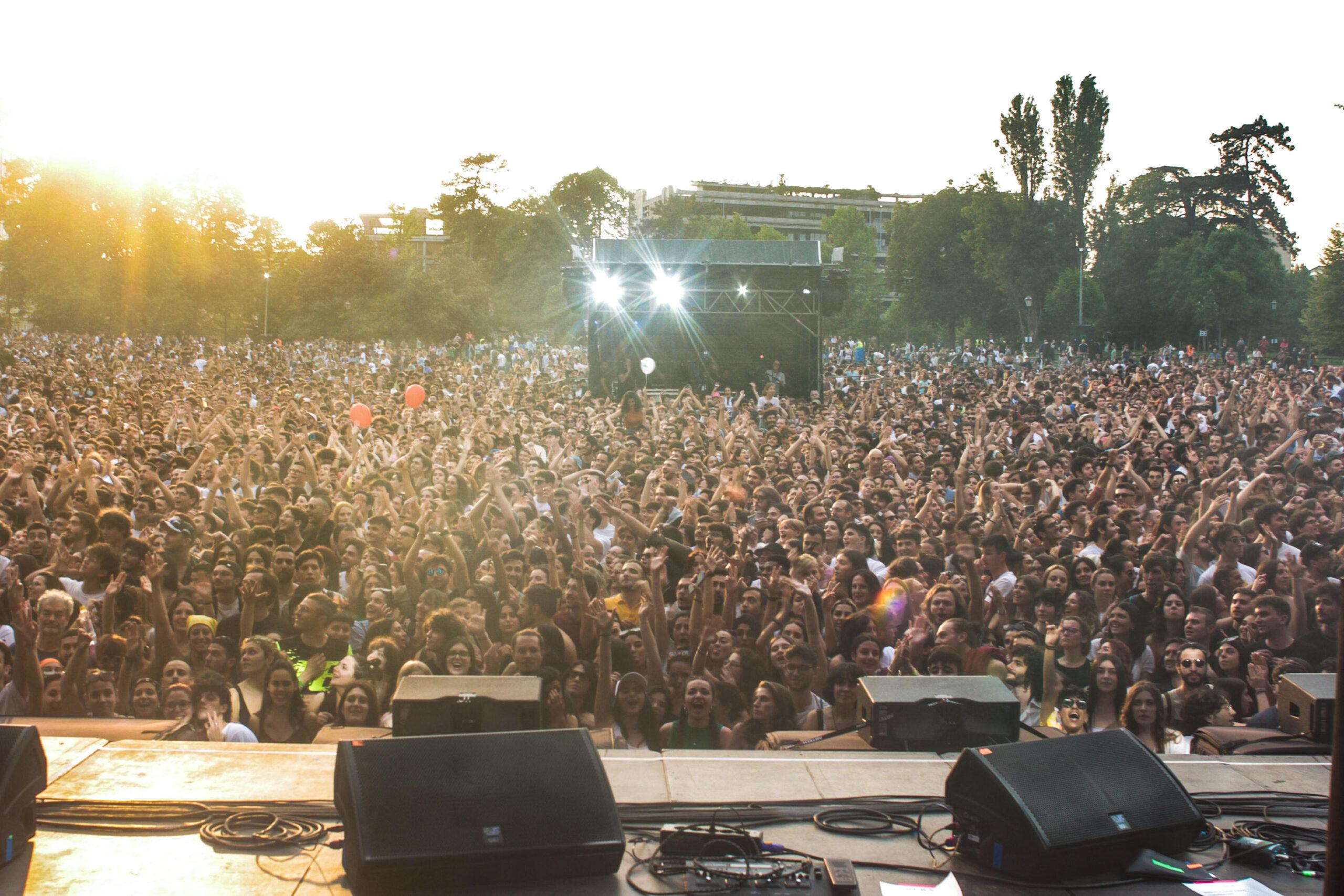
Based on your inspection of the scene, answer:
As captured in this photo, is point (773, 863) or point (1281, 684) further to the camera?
point (1281, 684)

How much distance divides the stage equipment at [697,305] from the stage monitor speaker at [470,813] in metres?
16.3

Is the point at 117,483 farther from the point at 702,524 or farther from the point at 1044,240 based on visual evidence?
the point at 1044,240

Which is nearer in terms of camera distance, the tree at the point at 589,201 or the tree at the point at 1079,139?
the tree at the point at 1079,139

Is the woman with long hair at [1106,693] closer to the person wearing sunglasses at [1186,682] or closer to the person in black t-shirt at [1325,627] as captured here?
the person wearing sunglasses at [1186,682]

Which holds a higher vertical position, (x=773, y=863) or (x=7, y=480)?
(x=7, y=480)

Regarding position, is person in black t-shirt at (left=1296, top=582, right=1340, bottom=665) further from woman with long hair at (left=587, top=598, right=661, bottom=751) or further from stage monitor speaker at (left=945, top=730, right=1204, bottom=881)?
woman with long hair at (left=587, top=598, right=661, bottom=751)

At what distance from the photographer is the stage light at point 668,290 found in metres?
19.8

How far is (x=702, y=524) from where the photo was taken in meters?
7.91

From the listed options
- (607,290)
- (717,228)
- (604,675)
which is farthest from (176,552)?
(717,228)

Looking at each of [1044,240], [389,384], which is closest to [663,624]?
[389,384]

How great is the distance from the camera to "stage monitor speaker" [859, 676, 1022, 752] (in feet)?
14.0

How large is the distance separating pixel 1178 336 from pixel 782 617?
4821 cm

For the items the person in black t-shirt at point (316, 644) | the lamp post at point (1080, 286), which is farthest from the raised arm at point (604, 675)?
the lamp post at point (1080, 286)

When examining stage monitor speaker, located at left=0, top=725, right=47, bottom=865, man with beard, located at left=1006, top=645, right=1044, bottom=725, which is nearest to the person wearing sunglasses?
man with beard, located at left=1006, top=645, right=1044, bottom=725
